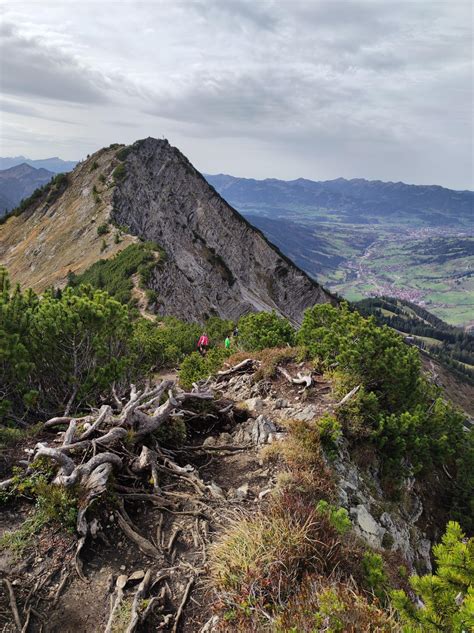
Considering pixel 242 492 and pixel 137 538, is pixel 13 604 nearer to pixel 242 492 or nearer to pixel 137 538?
pixel 137 538

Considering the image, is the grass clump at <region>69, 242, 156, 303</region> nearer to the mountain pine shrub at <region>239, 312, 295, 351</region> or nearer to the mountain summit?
the mountain summit

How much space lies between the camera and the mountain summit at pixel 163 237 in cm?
6644

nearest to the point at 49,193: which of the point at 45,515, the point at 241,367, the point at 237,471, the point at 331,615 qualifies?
the point at 241,367

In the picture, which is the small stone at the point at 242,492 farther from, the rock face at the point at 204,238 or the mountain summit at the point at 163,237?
the rock face at the point at 204,238

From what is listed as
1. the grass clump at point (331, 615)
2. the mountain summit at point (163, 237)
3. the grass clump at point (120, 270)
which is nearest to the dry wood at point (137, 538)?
the grass clump at point (331, 615)

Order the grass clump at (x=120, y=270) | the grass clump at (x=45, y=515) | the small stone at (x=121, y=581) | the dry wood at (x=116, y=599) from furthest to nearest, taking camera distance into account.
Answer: the grass clump at (x=120, y=270) → the grass clump at (x=45, y=515) → the small stone at (x=121, y=581) → the dry wood at (x=116, y=599)

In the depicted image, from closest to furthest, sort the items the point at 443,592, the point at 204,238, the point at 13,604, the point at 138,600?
1. the point at 443,592
2. the point at 13,604
3. the point at 138,600
4. the point at 204,238

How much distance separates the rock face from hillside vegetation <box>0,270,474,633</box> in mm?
49241

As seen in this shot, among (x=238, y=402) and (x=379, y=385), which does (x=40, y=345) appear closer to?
(x=238, y=402)

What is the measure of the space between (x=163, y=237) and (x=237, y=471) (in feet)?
256

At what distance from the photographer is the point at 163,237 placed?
272 feet

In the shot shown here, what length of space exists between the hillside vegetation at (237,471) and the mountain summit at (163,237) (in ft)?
127

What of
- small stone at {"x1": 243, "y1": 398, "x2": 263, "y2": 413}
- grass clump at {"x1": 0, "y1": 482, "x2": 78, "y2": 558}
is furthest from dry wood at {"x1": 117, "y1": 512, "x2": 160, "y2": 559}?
small stone at {"x1": 243, "y1": 398, "x2": 263, "y2": 413}

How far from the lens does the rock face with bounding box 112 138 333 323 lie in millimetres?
75000
